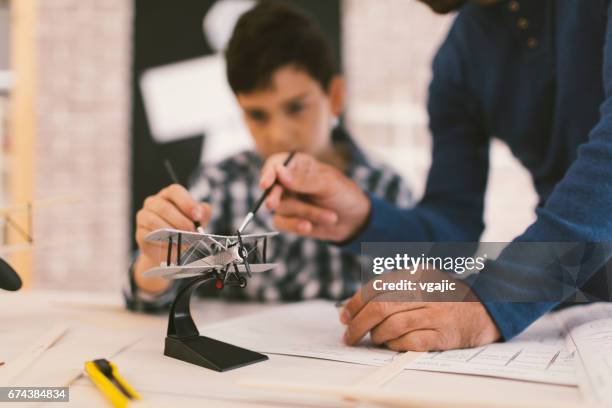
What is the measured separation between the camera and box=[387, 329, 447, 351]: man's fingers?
52 centimetres

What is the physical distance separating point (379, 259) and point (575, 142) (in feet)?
1.39

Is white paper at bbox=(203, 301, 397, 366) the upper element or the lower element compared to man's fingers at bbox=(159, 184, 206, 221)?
lower

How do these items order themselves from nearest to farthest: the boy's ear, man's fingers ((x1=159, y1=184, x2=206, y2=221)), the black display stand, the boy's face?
the black display stand → man's fingers ((x1=159, y1=184, x2=206, y2=221)) → the boy's face → the boy's ear

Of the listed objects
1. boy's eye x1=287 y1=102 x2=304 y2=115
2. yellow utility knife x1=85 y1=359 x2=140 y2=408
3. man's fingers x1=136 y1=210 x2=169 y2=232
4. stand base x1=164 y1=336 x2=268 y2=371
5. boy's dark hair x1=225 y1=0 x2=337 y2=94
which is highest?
boy's dark hair x1=225 y1=0 x2=337 y2=94

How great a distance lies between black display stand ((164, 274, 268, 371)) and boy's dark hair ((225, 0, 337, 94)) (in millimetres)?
617

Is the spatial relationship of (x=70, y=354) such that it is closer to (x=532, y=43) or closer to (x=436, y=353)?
(x=436, y=353)

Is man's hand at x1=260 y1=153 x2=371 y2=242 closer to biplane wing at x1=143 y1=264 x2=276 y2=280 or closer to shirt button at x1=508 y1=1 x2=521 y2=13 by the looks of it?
biplane wing at x1=143 y1=264 x2=276 y2=280

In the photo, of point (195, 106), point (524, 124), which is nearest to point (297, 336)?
point (524, 124)

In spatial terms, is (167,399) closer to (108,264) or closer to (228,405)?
→ (228,405)

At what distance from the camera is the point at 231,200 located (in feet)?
4.87

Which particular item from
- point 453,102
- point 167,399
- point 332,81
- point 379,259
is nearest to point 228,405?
point 167,399

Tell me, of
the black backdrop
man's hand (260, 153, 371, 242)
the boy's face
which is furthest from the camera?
the black backdrop

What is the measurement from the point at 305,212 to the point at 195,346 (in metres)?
0.33

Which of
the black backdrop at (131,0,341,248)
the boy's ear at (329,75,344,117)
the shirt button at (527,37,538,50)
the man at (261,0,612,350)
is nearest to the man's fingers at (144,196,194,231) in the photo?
the man at (261,0,612,350)
